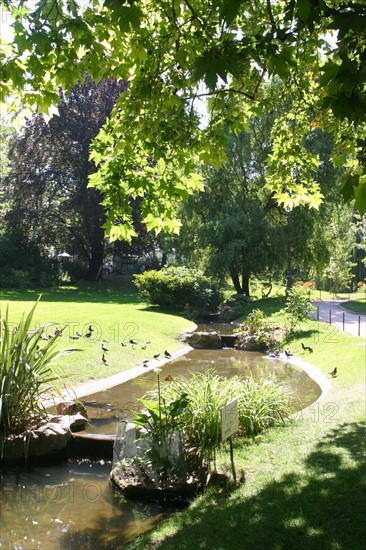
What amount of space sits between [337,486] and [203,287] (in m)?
19.4

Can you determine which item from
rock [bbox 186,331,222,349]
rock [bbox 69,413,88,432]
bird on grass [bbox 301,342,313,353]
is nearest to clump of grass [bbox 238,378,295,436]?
rock [bbox 69,413,88,432]

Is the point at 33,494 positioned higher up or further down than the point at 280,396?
further down

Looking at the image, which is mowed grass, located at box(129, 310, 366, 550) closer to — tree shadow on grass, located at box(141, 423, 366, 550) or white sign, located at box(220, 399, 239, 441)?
tree shadow on grass, located at box(141, 423, 366, 550)

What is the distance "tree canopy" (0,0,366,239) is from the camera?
3928 millimetres

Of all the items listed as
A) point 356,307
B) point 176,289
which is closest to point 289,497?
point 176,289

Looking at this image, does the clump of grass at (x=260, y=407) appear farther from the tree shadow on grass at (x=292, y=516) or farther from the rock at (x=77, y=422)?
the rock at (x=77, y=422)

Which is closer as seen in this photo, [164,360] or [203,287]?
[164,360]

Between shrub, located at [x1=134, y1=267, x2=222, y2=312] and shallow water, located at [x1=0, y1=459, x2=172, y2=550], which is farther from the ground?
shrub, located at [x1=134, y1=267, x2=222, y2=312]

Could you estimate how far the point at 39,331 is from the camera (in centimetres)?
712

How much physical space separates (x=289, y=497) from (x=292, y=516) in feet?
1.39

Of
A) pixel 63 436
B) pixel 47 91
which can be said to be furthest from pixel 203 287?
pixel 47 91

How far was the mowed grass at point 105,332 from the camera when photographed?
38.0ft

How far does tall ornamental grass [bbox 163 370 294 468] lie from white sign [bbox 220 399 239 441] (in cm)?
72

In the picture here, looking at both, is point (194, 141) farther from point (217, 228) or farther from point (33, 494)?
point (217, 228)
